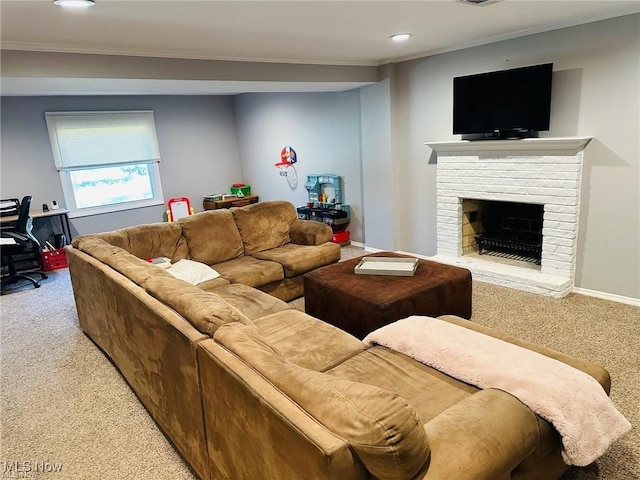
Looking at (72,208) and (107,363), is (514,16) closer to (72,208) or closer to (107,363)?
(107,363)

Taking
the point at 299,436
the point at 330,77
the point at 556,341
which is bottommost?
the point at 556,341

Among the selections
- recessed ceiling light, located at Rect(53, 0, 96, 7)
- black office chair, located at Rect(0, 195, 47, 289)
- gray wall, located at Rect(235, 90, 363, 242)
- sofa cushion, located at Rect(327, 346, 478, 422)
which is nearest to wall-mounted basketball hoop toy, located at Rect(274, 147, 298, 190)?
gray wall, located at Rect(235, 90, 363, 242)

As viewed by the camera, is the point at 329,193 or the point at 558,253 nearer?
the point at 558,253

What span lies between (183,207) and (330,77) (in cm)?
318

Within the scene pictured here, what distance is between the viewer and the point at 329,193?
5.93m

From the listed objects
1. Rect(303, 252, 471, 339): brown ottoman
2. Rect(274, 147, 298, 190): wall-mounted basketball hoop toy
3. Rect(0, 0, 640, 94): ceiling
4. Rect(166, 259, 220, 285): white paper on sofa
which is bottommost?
Rect(303, 252, 471, 339): brown ottoman

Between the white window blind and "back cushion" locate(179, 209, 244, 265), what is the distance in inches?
112

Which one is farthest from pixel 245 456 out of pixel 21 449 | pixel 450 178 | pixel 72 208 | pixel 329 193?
pixel 72 208

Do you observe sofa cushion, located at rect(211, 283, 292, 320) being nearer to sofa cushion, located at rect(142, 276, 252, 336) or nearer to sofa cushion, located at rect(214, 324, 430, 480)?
sofa cushion, located at rect(142, 276, 252, 336)

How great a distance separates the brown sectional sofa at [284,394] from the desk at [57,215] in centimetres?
244

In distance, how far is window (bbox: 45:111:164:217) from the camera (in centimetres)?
564

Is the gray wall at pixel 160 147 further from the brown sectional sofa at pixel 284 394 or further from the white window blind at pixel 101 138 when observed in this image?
the brown sectional sofa at pixel 284 394

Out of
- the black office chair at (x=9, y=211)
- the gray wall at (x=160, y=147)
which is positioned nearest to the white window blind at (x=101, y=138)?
the gray wall at (x=160, y=147)

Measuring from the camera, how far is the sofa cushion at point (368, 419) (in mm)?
1047
